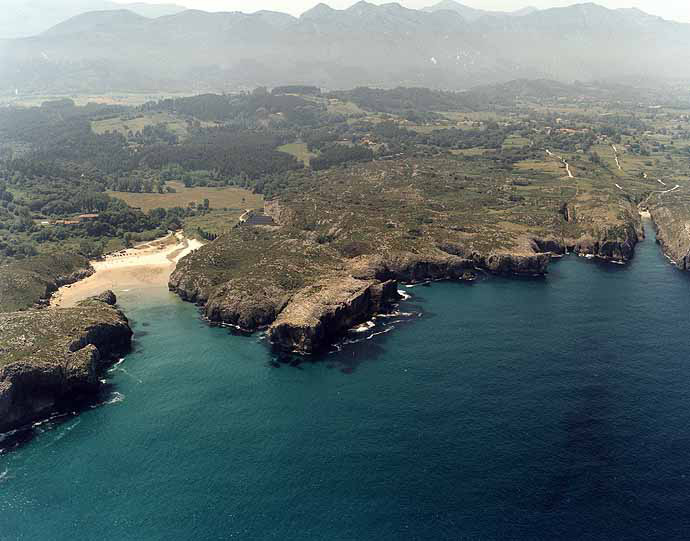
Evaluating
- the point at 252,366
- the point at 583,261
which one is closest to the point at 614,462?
the point at 252,366

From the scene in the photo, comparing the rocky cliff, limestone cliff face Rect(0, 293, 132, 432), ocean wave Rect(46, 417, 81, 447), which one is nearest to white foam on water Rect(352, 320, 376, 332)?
limestone cliff face Rect(0, 293, 132, 432)

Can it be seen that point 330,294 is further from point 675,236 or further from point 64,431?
point 675,236

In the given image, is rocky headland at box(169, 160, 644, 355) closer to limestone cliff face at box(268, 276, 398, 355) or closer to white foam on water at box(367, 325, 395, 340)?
limestone cliff face at box(268, 276, 398, 355)

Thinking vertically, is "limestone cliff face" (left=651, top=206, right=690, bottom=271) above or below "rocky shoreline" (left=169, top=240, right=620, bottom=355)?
above

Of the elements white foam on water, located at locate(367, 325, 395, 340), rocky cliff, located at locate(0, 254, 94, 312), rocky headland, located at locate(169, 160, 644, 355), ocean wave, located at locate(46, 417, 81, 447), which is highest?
rocky headland, located at locate(169, 160, 644, 355)

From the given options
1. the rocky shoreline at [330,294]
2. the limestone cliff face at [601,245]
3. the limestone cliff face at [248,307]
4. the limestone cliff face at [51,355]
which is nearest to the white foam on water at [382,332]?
the rocky shoreline at [330,294]
